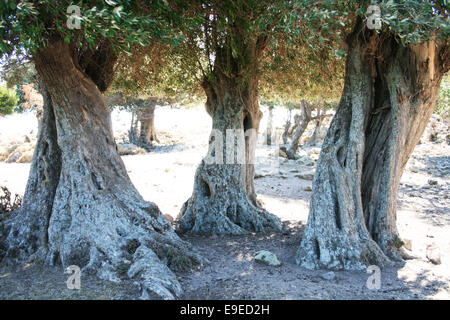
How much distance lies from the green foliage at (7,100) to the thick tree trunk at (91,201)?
25248mm

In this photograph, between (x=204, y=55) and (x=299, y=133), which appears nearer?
(x=204, y=55)

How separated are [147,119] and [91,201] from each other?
22464 millimetres

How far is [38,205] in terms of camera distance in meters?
5.65

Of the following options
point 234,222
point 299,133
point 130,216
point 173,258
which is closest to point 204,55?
point 234,222

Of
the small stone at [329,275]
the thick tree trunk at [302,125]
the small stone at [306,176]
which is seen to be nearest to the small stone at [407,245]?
the small stone at [329,275]

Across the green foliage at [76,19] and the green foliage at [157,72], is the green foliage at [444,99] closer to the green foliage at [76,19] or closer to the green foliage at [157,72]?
the green foliage at [157,72]

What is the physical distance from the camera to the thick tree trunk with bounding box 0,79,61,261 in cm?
535

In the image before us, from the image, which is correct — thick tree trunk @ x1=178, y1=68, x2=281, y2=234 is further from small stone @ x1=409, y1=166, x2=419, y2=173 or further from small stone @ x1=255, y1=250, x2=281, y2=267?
small stone @ x1=409, y1=166, x2=419, y2=173

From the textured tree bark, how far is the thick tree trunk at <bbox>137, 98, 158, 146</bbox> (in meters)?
19.0

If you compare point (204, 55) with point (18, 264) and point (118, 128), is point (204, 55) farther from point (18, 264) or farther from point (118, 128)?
point (118, 128)

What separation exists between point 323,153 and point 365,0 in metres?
2.34

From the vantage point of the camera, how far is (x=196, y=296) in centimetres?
435

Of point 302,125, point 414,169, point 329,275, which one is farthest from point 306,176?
point 329,275
